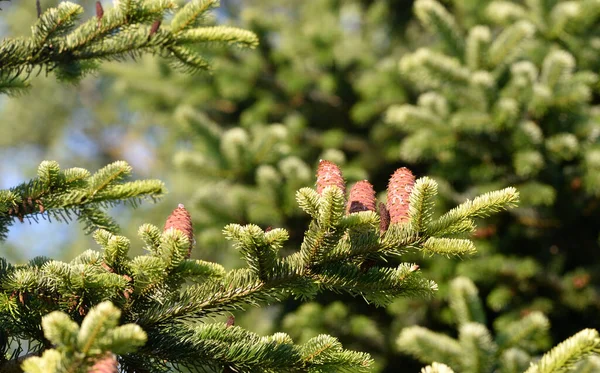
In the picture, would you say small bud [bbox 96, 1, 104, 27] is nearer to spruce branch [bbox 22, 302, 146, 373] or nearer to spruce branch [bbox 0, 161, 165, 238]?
spruce branch [bbox 0, 161, 165, 238]

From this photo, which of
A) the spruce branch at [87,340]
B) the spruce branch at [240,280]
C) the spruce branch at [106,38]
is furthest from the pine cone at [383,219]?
the spruce branch at [106,38]

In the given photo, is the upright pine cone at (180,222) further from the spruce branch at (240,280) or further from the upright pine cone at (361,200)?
the upright pine cone at (361,200)

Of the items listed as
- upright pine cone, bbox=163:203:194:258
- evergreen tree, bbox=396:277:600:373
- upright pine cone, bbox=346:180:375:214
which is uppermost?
evergreen tree, bbox=396:277:600:373

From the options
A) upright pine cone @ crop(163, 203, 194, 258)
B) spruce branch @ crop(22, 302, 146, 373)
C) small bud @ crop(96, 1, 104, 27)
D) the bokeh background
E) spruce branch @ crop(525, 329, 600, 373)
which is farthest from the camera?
the bokeh background

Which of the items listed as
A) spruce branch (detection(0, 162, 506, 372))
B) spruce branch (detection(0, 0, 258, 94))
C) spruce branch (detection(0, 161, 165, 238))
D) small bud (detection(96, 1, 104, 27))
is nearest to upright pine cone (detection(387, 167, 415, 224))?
spruce branch (detection(0, 162, 506, 372))

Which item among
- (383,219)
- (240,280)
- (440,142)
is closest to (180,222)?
(240,280)
